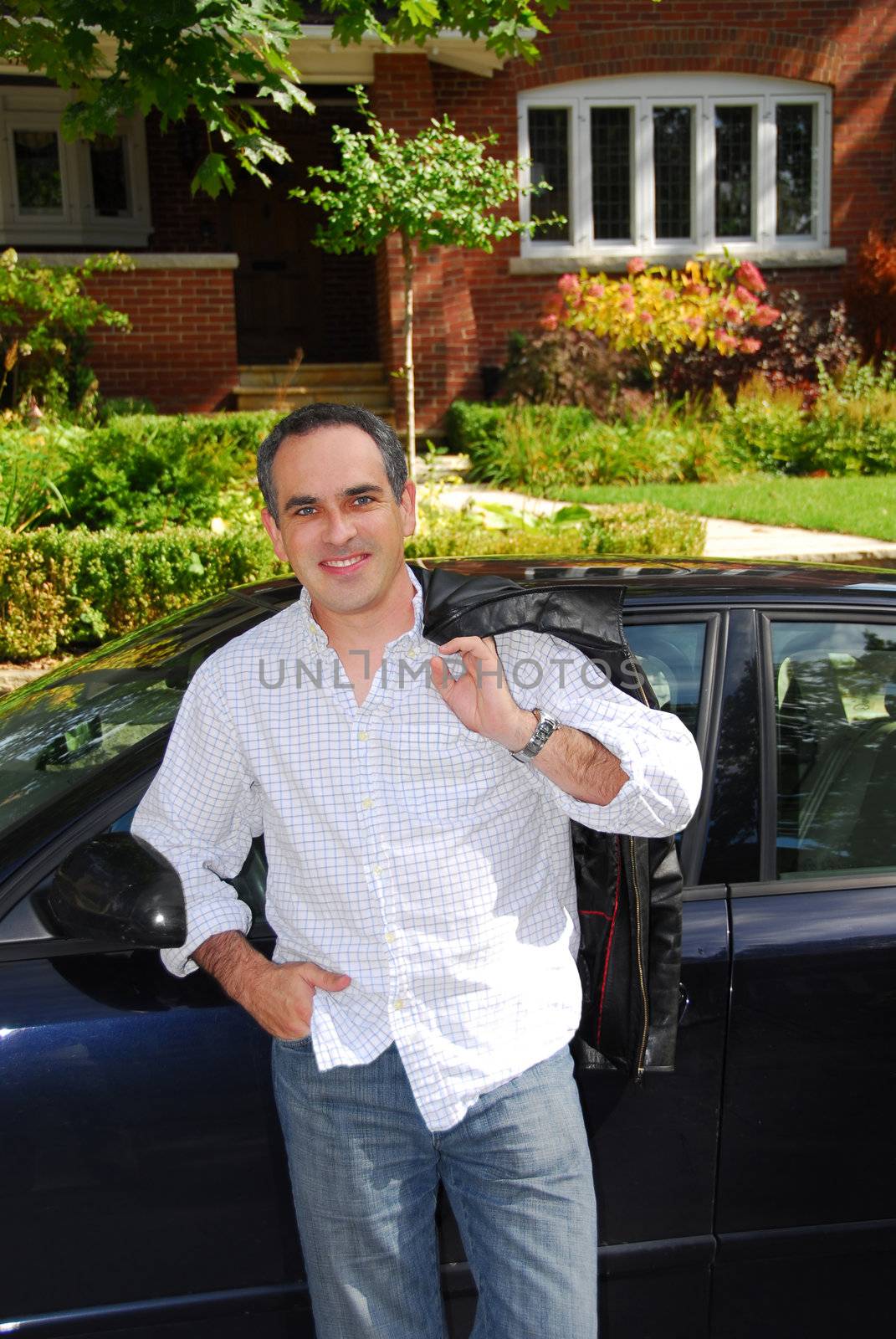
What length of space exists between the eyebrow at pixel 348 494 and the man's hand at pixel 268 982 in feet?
2.19

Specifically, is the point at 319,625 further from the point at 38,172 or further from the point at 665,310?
the point at 38,172

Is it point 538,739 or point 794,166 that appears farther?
point 794,166

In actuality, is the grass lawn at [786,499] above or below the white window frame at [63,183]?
below

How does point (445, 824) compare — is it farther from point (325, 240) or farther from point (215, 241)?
point (215, 241)

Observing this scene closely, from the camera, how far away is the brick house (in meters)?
13.1

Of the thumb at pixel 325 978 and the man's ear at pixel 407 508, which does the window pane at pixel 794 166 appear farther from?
the thumb at pixel 325 978

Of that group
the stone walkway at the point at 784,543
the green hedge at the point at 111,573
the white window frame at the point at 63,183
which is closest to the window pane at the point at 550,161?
the white window frame at the point at 63,183

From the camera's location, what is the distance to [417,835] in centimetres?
188

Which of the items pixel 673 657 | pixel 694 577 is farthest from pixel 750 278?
pixel 673 657

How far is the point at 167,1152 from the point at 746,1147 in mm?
970

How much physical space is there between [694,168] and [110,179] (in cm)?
645

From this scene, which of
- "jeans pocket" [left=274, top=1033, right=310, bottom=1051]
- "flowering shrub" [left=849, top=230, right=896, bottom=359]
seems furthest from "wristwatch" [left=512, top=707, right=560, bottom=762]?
"flowering shrub" [left=849, top=230, right=896, bottom=359]

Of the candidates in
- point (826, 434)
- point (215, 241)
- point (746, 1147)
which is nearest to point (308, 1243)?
point (746, 1147)

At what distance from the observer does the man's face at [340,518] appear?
6.49 ft
